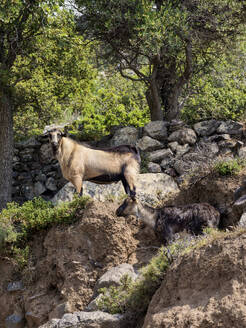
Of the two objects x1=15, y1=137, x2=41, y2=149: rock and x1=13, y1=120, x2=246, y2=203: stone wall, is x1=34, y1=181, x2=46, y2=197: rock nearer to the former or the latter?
x1=13, y1=120, x2=246, y2=203: stone wall

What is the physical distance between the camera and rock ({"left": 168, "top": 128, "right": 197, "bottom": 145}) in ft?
49.0

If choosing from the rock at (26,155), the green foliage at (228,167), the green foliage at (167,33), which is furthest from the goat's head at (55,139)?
the green foliage at (167,33)

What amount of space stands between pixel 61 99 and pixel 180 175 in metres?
7.42

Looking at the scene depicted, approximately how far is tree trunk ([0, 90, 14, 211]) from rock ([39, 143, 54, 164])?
133 cm

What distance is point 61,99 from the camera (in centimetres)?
1927

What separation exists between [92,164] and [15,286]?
331 centimetres

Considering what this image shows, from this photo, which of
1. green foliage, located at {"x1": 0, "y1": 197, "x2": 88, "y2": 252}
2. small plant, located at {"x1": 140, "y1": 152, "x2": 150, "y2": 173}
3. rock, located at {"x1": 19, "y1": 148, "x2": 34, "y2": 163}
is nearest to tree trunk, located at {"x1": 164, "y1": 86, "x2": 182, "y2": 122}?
small plant, located at {"x1": 140, "y1": 152, "x2": 150, "y2": 173}

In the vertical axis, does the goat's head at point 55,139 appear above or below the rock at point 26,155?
above

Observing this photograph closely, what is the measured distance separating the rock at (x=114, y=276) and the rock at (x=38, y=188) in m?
6.39

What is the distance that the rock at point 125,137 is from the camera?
15266 mm

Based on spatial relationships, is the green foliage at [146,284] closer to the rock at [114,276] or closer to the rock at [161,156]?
the rock at [114,276]

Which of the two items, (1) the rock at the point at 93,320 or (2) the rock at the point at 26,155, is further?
(2) the rock at the point at 26,155

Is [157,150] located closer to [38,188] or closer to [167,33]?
[167,33]

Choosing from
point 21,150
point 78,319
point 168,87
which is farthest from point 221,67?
Answer: point 78,319
